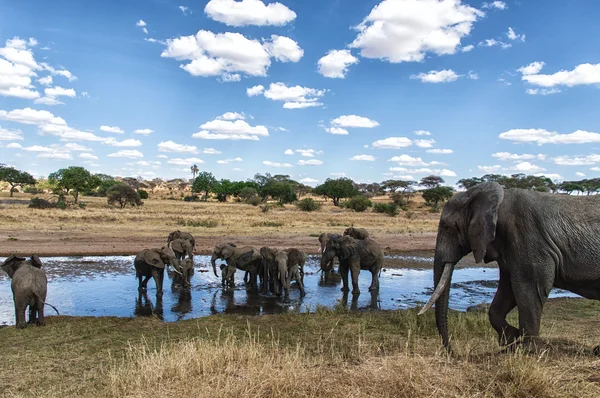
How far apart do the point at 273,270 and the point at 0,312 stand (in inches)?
301

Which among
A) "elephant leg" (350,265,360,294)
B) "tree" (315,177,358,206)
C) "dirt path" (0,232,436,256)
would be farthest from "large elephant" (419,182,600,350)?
"tree" (315,177,358,206)

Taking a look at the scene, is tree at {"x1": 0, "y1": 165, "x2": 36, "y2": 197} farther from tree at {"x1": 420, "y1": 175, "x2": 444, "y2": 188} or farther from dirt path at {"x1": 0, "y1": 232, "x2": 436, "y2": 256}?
tree at {"x1": 420, "y1": 175, "x2": 444, "y2": 188}

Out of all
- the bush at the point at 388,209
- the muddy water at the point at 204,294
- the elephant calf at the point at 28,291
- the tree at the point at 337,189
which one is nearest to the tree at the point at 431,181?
the tree at the point at 337,189

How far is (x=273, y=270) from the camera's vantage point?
599 inches

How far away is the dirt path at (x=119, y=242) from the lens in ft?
77.1

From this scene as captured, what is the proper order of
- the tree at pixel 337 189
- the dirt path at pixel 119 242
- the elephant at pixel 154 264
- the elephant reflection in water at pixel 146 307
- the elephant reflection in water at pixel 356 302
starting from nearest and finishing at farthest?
the elephant reflection in water at pixel 146 307
the elephant reflection in water at pixel 356 302
the elephant at pixel 154 264
the dirt path at pixel 119 242
the tree at pixel 337 189

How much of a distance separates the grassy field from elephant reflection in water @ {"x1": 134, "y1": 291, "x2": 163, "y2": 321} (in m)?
3.10

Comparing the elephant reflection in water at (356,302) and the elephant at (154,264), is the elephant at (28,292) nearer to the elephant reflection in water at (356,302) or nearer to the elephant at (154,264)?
the elephant at (154,264)

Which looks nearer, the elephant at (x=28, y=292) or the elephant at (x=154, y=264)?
the elephant at (x=28, y=292)

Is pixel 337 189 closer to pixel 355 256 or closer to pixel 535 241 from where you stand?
pixel 355 256

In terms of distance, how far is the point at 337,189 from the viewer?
85812 mm

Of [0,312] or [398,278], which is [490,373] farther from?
[398,278]

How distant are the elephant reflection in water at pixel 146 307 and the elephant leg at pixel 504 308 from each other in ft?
26.5

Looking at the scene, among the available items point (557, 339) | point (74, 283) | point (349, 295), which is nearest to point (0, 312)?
point (74, 283)
